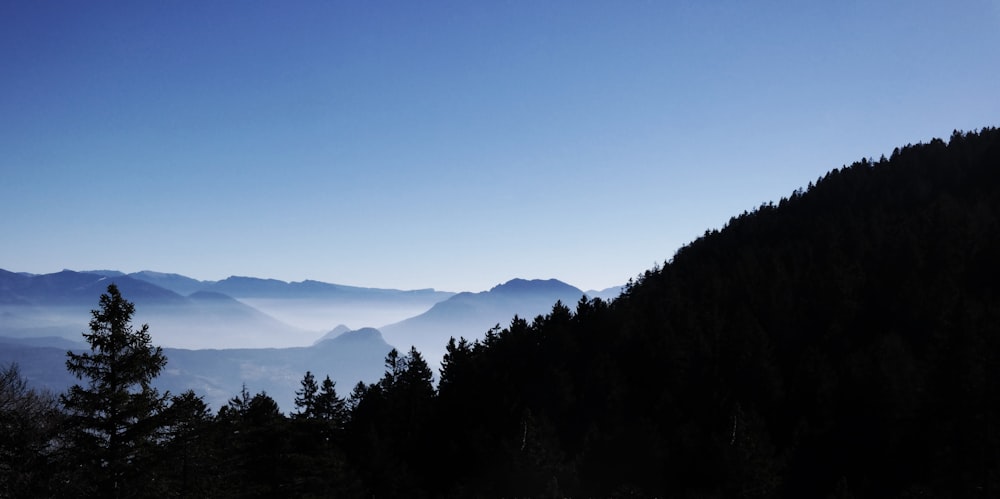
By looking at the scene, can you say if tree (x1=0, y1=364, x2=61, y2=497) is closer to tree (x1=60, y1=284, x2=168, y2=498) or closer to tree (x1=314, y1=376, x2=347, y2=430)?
tree (x1=60, y1=284, x2=168, y2=498)

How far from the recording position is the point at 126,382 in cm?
1966

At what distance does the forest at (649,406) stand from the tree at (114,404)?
62 mm

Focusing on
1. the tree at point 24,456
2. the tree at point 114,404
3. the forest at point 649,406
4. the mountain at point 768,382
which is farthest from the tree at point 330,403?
the tree at point 114,404

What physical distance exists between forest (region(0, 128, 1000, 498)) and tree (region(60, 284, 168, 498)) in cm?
6

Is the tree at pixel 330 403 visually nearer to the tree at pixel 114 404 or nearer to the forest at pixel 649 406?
the forest at pixel 649 406

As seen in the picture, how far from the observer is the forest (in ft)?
64.3

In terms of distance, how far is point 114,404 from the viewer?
62.2 ft

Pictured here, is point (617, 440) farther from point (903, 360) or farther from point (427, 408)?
point (903, 360)

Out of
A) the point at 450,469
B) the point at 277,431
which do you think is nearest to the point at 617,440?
the point at 450,469

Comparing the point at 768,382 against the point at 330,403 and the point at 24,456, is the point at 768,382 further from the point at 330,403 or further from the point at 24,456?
the point at 24,456

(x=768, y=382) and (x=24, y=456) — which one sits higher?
(x=24, y=456)

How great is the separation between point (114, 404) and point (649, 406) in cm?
5180

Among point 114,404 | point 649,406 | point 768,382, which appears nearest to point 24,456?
point 114,404

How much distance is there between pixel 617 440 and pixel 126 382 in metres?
45.0
